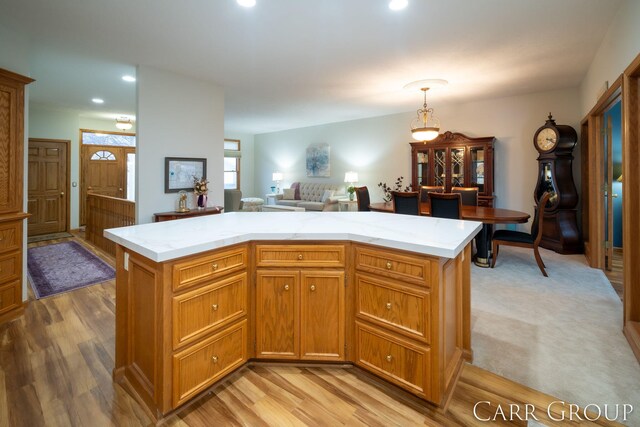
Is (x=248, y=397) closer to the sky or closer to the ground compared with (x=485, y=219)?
closer to the ground

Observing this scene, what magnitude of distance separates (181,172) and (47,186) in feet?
14.2

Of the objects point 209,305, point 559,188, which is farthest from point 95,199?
point 559,188

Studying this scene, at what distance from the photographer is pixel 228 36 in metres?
3.11

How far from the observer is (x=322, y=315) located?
1883mm

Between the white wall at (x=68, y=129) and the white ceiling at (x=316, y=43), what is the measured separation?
1.53 meters

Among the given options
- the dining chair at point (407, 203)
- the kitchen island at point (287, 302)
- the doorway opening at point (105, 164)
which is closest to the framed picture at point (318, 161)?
the dining chair at point (407, 203)

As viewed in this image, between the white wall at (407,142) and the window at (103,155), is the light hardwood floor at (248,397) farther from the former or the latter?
the window at (103,155)

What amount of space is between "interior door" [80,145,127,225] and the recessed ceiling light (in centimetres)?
735

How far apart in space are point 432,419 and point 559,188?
4.59m

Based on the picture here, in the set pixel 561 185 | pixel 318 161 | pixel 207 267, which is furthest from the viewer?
pixel 318 161

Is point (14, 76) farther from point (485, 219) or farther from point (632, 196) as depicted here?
point (632, 196)

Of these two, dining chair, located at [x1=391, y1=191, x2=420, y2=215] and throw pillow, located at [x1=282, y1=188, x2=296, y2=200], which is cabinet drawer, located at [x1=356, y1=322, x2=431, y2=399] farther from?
throw pillow, located at [x1=282, y1=188, x2=296, y2=200]

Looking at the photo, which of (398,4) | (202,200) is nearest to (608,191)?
(398,4)

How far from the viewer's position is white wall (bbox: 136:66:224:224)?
3.88 meters
